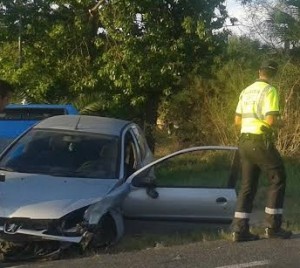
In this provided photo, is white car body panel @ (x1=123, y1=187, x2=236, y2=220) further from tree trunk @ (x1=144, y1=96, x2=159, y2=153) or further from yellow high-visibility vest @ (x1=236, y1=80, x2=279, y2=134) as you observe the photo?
tree trunk @ (x1=144, y1=96, x2=159, y2=153)

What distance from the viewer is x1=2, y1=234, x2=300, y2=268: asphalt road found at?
641cm

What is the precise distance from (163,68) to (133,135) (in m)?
9.24

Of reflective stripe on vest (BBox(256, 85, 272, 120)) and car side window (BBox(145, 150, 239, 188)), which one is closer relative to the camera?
reflective stripe on vest (BBox(256, 85, 272, 120))

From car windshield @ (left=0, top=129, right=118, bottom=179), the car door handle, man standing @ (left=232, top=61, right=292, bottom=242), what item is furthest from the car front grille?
the car door handle

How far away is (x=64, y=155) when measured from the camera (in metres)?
8.66

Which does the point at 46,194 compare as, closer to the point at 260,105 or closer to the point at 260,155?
the point at 260,155

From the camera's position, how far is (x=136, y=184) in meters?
8.11

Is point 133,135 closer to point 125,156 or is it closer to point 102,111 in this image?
point 125,156

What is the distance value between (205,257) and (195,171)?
19.7 feet

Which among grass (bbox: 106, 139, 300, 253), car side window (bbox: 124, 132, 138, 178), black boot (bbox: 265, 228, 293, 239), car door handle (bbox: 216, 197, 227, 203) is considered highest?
car side window (bbox: 124, 132, 138, 178)

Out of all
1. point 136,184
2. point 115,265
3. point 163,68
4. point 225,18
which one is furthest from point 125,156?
point 225,18

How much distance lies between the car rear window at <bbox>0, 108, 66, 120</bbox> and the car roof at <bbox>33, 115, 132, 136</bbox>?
336cm

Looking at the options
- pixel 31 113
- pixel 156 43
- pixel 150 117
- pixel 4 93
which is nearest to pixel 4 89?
pixel 4 93

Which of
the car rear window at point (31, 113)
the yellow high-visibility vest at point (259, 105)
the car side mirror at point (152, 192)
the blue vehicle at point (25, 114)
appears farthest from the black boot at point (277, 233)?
the car rear window at point (31, 113)
